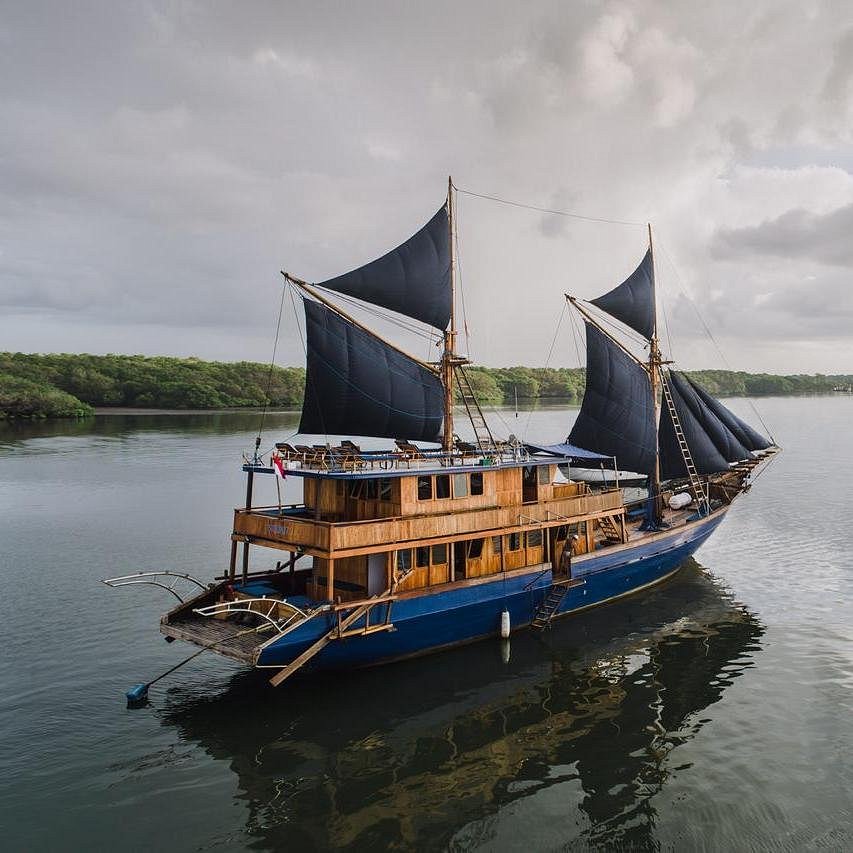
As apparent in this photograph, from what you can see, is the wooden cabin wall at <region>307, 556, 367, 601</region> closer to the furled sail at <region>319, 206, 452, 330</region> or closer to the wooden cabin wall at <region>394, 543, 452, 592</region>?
the wooden cabin wall at <region>394, 543, 452, 592</region>

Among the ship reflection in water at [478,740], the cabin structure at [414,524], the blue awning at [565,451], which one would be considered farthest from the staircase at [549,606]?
the blue awning at [565,451]

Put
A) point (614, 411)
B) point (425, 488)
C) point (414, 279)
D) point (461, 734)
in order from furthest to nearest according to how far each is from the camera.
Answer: point (614, 411) → point (414, 279) → point (425, 488) → point (461, 734)

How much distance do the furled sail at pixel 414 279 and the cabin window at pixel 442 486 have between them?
7.97 meters

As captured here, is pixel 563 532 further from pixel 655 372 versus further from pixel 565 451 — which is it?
pixel 655 372

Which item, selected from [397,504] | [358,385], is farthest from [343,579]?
[358,385]

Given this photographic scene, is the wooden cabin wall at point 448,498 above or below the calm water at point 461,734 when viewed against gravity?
above

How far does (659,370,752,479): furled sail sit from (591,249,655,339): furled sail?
11.0 feet

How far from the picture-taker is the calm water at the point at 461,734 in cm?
1247

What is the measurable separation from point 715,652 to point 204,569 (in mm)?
22211

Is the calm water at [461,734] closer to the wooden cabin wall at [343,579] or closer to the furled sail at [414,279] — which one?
the wooden cabin wall at [343,579]

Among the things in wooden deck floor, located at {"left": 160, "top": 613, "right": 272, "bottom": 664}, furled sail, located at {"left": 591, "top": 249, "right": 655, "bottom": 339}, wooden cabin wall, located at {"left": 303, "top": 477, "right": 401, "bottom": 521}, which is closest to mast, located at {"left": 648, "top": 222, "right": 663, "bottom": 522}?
furled sail, located at {"left": 591, "top": 249, "right": 655, "bottom": 339}

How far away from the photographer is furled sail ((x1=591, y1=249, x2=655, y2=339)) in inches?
1421

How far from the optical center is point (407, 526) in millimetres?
19125

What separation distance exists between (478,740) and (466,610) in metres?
4.83
